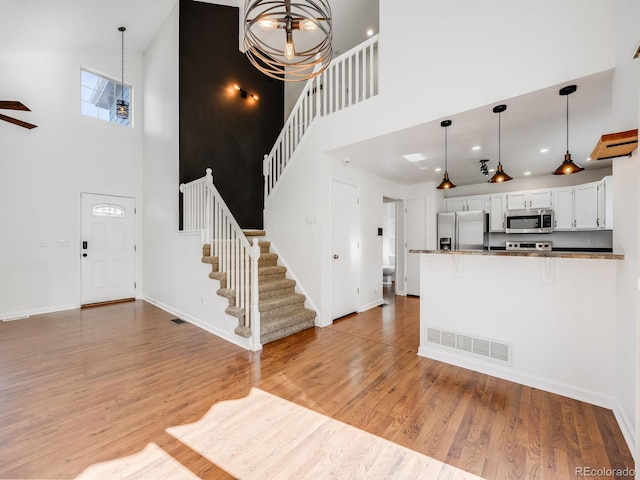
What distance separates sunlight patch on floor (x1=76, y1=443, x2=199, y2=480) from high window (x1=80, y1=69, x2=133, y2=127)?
6.07 metres

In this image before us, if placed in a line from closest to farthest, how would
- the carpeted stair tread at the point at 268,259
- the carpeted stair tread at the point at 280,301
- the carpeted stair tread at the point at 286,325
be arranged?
1. the carpeted stair tread at the point at 286,325
2. the carpeted stair tread at the point at 280,301
3. the carpeted stair tread at the point at 268,259

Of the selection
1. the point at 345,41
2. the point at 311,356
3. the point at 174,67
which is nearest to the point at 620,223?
the point at 311,356

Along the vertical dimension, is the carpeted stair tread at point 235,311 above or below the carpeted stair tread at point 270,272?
below

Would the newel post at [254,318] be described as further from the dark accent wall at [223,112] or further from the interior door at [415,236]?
the interior door at [415,236]

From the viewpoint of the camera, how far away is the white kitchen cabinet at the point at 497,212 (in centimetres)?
600

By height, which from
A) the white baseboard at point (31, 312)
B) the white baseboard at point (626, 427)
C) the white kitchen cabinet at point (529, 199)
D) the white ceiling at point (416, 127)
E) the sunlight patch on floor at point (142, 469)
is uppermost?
the white ceiling at point (416, 127)

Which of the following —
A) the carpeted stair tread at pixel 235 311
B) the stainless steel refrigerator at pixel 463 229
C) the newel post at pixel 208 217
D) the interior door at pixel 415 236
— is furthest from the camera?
the interior door at pixel 415 236

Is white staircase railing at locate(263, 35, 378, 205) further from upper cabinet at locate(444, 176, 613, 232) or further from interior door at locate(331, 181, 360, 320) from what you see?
upper cabinet at locate(444, 176, 613, 232)

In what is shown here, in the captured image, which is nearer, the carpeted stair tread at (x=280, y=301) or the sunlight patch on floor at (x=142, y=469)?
the sunlight patch on floor at (x=142, y=469)

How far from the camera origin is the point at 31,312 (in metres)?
4.61

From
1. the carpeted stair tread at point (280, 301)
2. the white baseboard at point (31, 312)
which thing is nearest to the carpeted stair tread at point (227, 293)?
the carpeted stair tread at point (280, 301)

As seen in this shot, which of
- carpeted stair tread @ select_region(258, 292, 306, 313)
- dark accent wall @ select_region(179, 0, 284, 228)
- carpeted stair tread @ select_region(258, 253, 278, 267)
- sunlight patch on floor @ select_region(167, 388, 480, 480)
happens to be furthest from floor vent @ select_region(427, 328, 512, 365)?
dark accent wall @ select_region(179, 0, 284, 228)

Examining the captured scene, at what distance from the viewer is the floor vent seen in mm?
2639

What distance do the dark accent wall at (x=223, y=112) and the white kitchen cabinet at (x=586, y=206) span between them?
6.04m
